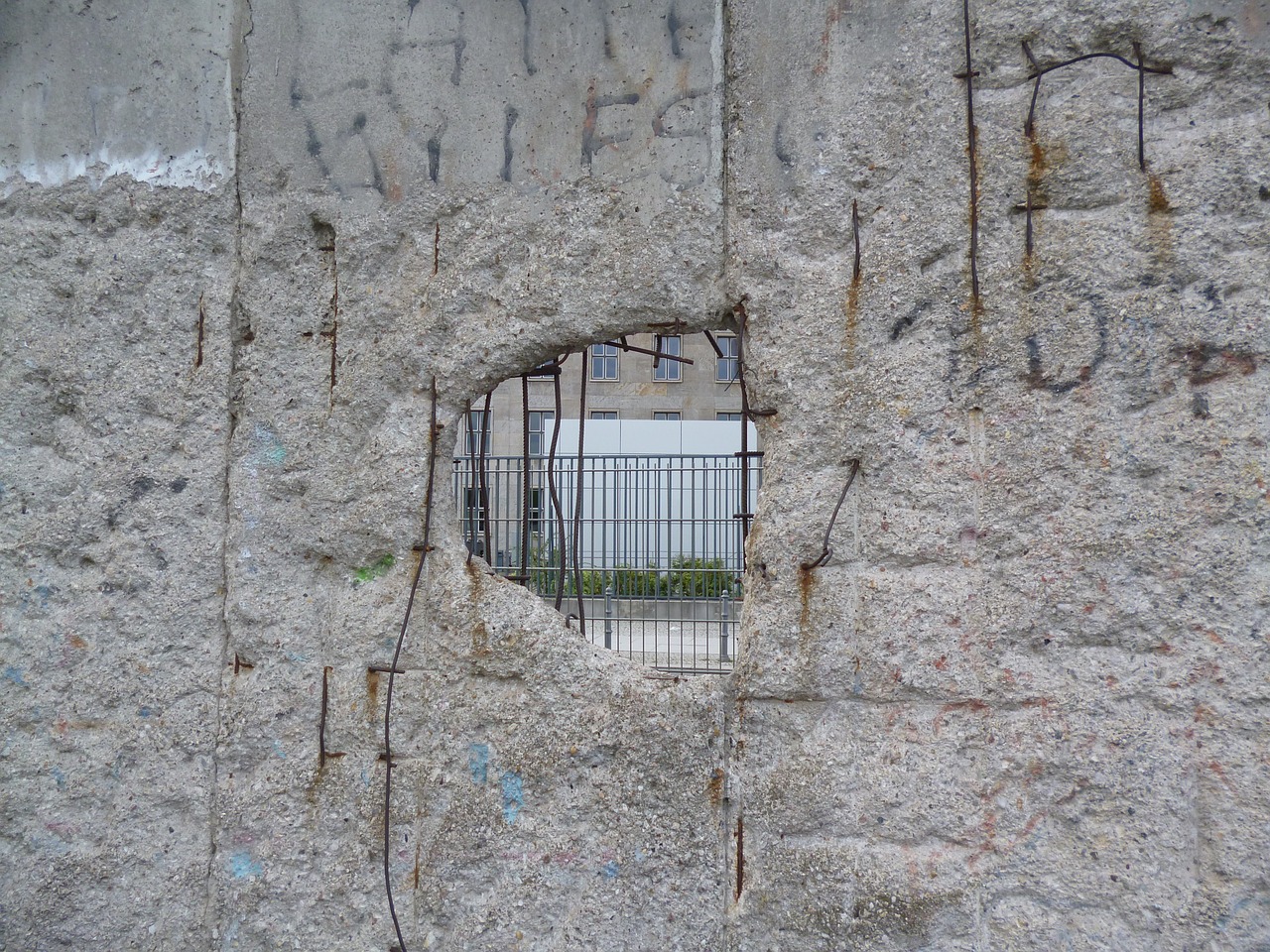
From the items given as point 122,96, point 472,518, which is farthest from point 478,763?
point 122,96

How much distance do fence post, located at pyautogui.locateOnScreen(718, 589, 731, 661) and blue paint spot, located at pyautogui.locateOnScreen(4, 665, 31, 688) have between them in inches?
176

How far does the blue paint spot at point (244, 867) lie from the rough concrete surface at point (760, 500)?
0.03 ft

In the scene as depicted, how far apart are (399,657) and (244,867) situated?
23.2 inches

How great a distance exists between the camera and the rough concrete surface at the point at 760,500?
1928 millimetres

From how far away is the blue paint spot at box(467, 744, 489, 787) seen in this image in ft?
7.09

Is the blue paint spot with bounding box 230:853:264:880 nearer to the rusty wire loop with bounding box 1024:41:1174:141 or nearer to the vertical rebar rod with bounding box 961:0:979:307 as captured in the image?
the vertical rebar rod with bounding box 961:0:979:307

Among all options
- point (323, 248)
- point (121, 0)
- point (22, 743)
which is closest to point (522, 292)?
point (323, 248)

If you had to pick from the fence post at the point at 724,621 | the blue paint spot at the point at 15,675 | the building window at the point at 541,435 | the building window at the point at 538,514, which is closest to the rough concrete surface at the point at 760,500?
the blue paint spot at the point at 15,675

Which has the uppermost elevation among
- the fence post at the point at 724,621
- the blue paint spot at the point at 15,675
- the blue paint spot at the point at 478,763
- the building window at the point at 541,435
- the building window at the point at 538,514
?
the building window at the point at 541,435

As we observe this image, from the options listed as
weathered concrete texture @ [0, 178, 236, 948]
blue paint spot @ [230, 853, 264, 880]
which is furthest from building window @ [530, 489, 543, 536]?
blue paint spot @ [230, 853, 264, 880]

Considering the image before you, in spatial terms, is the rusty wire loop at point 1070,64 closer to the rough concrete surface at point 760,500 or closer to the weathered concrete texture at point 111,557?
the rough concrete surface at point 760,500

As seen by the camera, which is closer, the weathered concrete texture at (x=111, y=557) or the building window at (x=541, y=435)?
the weathered concrete texture at (x=111, y=557)

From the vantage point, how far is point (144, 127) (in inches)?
94.7

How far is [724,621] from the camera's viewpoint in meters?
6.80
